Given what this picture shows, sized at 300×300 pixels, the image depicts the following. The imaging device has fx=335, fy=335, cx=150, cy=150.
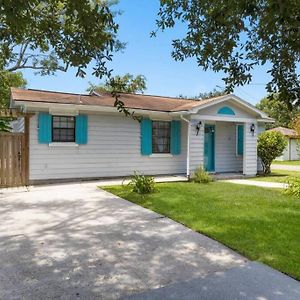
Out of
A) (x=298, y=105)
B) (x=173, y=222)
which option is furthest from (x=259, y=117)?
(x=298, y=105)

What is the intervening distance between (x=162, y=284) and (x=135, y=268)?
58 cm

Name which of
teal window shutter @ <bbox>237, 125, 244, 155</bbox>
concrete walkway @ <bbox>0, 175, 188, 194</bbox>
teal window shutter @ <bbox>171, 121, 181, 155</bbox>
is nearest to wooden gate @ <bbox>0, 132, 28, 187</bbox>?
concrete walkway @ <bbox>0, 175, 188, 194</bbox>

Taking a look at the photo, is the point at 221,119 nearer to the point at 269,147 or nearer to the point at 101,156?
the point at 269,147

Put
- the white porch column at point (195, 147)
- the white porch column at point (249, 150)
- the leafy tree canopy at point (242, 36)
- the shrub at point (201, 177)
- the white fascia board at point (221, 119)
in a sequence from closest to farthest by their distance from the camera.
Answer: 1. the leafy tree canopy at point (242, 36)
2. the shrub at point (201, 177)
3. the white porch column at point (195, 147)
4. the white fascia board at point (221, 119)
5. the white porch column at point (249, 150)

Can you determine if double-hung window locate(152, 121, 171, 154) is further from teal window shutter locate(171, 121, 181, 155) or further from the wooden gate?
the wooden gate

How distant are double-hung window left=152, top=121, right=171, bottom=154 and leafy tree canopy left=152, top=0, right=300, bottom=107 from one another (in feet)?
29.4

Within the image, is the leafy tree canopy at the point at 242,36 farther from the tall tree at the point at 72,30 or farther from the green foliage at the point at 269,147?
the green foliage at the point at 269,147

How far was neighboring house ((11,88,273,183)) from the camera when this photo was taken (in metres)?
11.7

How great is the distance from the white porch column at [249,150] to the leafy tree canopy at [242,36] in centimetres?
1082

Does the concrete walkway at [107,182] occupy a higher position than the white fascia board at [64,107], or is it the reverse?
the white fascia board at [64,107]

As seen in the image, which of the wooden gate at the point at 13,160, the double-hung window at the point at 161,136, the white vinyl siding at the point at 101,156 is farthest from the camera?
the double-hung window at the point at 161,136

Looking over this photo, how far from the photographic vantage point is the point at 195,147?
44.8 feet

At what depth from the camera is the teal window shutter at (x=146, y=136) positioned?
1361cm

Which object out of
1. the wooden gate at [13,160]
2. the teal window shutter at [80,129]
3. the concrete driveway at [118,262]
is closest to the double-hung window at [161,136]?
the teal window shutter at [80,129]
